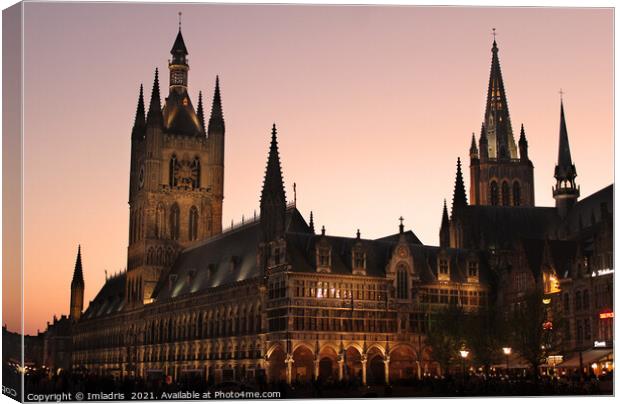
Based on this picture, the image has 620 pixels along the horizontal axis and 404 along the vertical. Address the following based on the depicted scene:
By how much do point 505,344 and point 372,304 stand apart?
14.3m

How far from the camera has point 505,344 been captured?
83.6m

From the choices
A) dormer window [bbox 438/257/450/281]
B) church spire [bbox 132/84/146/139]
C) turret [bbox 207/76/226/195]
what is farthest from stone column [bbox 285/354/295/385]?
church spire [bbox 132/84/146/139]

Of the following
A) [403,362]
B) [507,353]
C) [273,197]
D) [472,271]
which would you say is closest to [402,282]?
[403,362]

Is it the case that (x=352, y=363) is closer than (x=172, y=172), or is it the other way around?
(x=352, y=363)

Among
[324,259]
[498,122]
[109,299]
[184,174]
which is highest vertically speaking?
[498,122]

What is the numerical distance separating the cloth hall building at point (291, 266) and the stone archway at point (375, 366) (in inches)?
6.2

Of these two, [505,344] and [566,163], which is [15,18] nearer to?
[505,344]

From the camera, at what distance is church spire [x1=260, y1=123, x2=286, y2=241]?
9462 cm

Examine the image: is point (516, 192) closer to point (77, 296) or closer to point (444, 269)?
point (444, 269)

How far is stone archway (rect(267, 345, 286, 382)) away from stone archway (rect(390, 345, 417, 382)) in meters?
9.92

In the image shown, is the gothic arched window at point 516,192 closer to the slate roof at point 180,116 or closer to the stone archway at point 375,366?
the slate roof at point 180,116

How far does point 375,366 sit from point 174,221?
4770cm

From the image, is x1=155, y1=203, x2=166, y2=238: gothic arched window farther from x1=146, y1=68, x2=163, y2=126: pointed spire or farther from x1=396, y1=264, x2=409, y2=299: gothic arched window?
x1=396, y1=264, x2=409, y2=299: gothic arched window

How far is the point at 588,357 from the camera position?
79.0m
